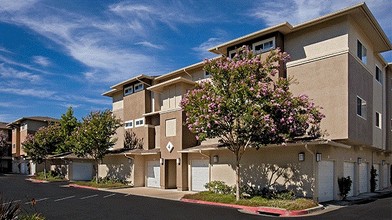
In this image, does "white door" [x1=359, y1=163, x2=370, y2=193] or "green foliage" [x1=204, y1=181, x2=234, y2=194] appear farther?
"white door" [x1=359, y1=163, x2=370, y2=193]

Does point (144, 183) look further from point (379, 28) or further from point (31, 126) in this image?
point (31, 126)

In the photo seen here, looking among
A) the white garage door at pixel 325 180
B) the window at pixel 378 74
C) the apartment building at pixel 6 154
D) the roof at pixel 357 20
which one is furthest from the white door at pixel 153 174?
the apartment building at pixel 6 154

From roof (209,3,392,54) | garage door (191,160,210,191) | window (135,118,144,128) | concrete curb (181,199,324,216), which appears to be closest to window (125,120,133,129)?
window (135,118,144,128)

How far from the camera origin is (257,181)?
67.8 feet

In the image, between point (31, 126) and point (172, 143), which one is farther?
point (31, 126)

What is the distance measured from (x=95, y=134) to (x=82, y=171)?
1454cm

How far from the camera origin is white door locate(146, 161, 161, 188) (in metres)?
28.8

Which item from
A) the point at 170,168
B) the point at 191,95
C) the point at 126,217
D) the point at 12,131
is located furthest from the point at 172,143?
the point at 12,131

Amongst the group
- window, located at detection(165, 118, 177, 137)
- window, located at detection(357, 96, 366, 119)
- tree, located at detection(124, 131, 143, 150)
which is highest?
window, located at detection(357, 96, 366, 119)

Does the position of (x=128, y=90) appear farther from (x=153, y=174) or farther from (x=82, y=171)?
(x=82, y=171)

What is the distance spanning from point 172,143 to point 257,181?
7.86 metres

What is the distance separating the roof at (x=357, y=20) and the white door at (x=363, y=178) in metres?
7.87

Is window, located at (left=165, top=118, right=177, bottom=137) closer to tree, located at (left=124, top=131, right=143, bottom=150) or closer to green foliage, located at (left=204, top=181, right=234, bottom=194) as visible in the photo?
tree, located at (left=124, top=131, right=143, bottom=150)

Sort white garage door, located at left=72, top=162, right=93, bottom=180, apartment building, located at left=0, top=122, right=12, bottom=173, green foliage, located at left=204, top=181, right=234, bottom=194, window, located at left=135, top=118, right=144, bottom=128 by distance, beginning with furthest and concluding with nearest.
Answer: apartment building, located at left=0, top=122, right=12, bottom=173, white garage door, located at left=72, top=162, right=93, bottom=180, window, located at left=135, top=118, right=144, bottom=128, green foliage, located at left=204, top=181, right=234, bottom=194
